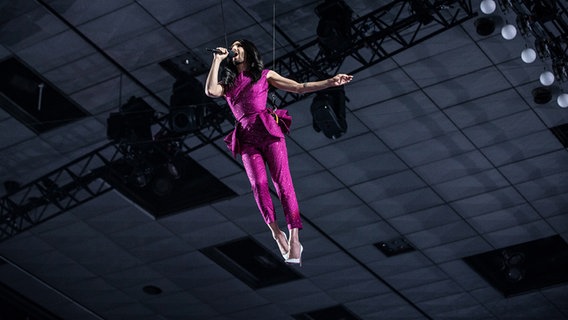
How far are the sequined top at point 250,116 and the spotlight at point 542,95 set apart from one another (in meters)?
6.37

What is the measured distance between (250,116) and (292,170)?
7.71m

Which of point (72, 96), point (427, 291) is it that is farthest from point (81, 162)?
point (427, 291)

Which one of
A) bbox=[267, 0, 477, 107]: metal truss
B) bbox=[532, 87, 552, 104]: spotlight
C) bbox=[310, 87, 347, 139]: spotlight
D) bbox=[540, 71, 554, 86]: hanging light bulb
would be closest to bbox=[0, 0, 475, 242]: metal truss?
bbox=[267, 0, 477, 107]: metal truss

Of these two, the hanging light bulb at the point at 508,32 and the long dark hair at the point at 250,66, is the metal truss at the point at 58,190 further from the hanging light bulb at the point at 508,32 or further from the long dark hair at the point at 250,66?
the long dark hair at the point at 250,66

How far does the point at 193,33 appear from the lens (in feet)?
39.4

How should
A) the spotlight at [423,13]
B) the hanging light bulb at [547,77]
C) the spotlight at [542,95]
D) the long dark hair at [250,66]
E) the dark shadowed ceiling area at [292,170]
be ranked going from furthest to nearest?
the spotlight at [542,95]
the dark shadowed ceiling area at [292,170]
the hanging light bulb at [547,77]
the spotlight at [423,13]
the long dark hair at [250,66]

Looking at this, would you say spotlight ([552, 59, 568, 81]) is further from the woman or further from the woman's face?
the woman's face

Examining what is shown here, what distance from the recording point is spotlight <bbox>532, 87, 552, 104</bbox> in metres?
12.2

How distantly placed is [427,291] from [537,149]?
405cm

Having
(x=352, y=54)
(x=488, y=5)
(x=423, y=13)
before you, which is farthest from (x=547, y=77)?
(x=352, y=54)

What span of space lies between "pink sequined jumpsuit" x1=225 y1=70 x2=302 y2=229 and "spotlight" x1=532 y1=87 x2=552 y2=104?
638cm

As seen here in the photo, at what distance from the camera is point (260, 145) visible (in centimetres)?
662

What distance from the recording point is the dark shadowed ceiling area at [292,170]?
11.9 m

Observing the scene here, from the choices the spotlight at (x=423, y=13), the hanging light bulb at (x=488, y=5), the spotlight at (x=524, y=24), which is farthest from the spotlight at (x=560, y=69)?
the spotlight at (x=423, y=13)
